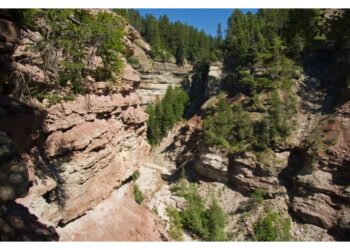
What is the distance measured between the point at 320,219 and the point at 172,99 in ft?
134

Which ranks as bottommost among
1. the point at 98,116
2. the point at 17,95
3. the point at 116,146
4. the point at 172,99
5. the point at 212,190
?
the point at 212,190

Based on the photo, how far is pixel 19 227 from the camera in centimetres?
582

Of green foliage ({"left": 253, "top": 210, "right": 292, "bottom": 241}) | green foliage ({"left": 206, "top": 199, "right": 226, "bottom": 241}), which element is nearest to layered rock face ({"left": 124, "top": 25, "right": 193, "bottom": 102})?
green foliage ({"left": 206, "top": 199, "right": 226, "bottom": 241})

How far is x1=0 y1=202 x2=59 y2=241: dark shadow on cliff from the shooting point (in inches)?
218

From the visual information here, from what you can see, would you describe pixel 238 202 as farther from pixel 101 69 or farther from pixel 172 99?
pixel 172 99

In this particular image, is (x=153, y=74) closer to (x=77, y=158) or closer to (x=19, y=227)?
(x=77, y=158)

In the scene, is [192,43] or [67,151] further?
[192,43]

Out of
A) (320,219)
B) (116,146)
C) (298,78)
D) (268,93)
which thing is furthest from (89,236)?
(298,78)

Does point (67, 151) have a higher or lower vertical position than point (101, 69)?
lower

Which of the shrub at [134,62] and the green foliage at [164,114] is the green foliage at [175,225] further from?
the shrub at [134,62]

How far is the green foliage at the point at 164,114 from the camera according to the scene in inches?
2396

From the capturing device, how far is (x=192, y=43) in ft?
282

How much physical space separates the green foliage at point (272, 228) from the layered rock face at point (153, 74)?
1679 inches

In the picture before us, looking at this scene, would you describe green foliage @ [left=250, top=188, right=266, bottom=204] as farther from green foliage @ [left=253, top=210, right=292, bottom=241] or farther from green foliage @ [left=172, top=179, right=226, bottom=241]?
green foliage @ [left=172, top=179, right=226, bottom=241]
